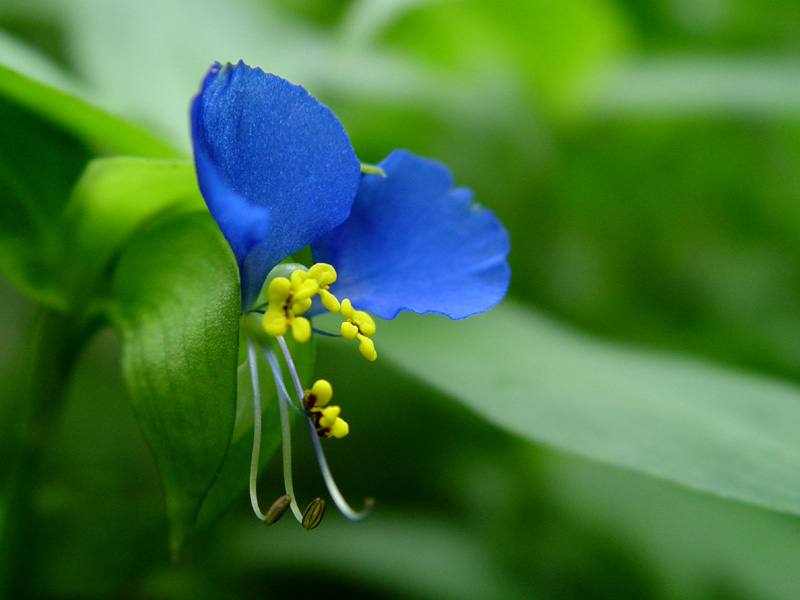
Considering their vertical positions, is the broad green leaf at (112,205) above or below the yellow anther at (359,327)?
above

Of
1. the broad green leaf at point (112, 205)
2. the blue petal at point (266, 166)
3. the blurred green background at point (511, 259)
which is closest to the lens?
the blue petal at point (266, 166)

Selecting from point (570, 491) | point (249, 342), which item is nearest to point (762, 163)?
point (570, 491)

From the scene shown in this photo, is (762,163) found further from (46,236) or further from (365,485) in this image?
(46,236)

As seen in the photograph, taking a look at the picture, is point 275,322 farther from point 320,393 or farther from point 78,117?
A: point 78,117

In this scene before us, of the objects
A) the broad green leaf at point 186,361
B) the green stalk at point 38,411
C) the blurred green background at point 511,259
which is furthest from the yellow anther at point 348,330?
the blurred green background at point 511,259

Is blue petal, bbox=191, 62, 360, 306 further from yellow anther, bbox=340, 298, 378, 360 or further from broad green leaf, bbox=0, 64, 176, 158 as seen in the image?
broad green leaf, bbox=0, 64, 176, 158

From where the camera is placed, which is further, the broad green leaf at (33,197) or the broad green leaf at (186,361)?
the broad green leaf at (33,197)

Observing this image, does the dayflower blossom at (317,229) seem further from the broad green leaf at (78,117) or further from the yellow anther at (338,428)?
the broad green leaf at (78,117)
